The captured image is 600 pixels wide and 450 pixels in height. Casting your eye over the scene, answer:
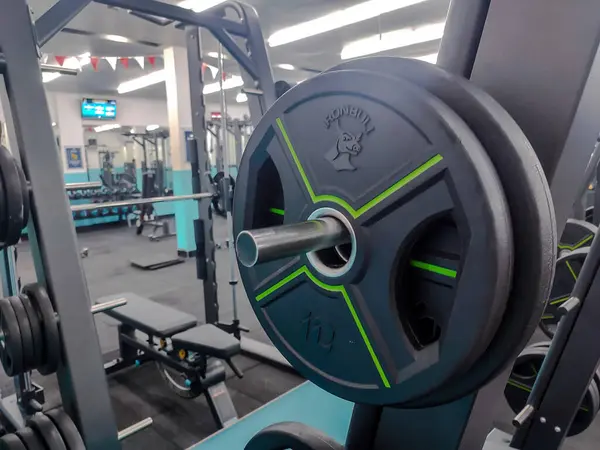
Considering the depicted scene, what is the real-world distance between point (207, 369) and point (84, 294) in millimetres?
926

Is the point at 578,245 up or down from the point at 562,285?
up

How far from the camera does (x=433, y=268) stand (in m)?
0.41

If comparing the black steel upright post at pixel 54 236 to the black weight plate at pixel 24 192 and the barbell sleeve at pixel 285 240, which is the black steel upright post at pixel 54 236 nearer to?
the black weight plate at pixel 24 192

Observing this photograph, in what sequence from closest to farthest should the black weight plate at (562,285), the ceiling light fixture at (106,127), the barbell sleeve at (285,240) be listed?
the barbell sleeve at (285,240), the black weight plate at (562,285), the ceiling light fixture at (106,127)

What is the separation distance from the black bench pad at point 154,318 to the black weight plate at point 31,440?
3.08ft

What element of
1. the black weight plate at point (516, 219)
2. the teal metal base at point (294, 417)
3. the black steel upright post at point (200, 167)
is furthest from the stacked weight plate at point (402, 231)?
the black steel upright post at point (200, 167)

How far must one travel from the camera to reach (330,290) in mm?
438

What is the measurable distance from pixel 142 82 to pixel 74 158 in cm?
172

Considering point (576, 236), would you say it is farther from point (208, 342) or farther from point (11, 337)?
point (11, 337)

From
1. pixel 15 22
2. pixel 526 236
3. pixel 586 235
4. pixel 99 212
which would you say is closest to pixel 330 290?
pixel 526 236

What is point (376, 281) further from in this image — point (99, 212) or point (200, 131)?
point (99, 212)

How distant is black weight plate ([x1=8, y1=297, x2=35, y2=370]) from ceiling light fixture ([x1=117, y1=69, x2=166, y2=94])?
622 cm

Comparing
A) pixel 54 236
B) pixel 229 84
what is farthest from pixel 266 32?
pixel 54 236

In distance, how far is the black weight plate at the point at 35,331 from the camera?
0.98 metres
